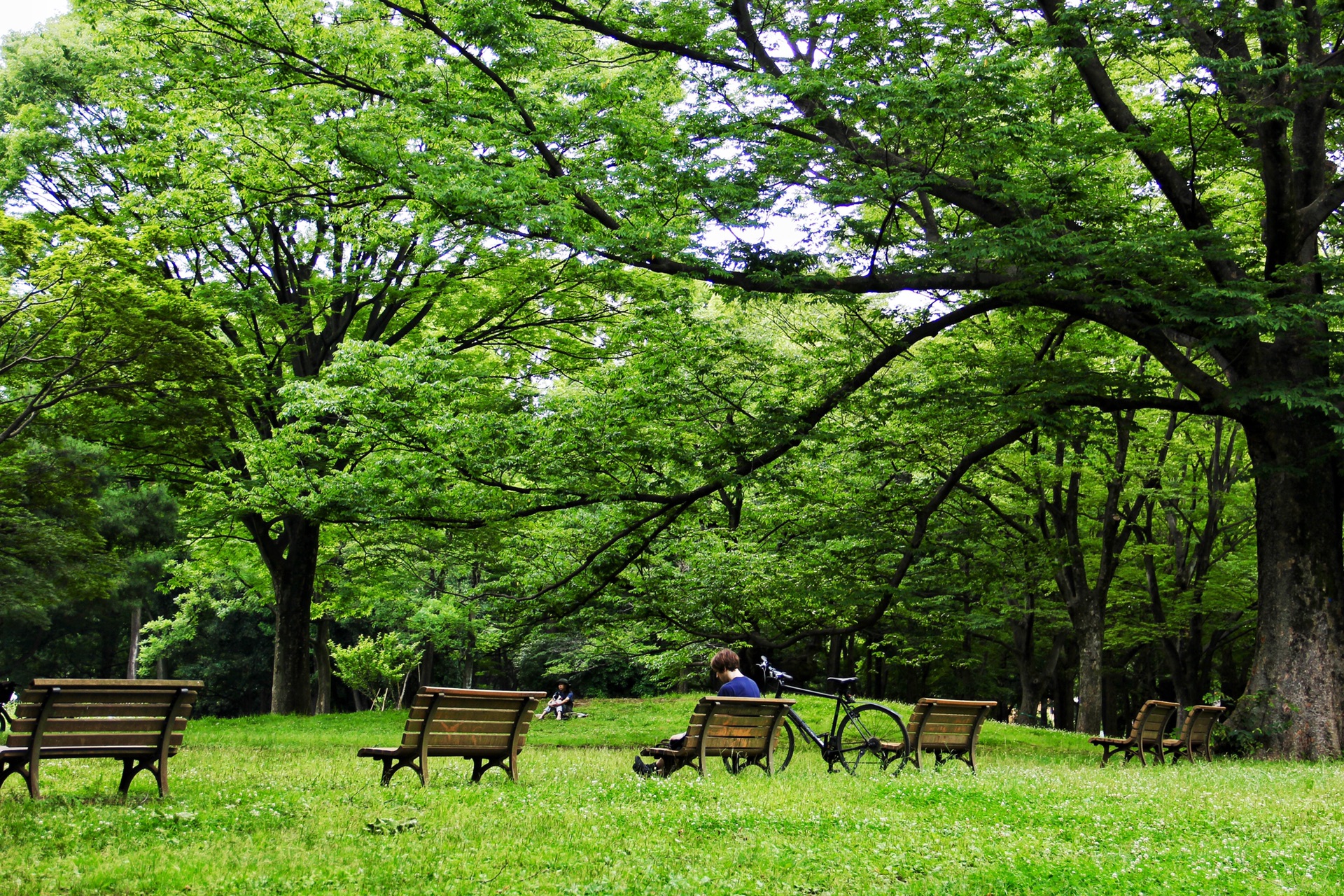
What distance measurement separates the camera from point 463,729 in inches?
309

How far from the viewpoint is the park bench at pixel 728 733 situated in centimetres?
858

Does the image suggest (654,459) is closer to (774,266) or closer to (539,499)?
(539,499)

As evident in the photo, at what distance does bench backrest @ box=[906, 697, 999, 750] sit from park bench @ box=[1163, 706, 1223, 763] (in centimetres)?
295

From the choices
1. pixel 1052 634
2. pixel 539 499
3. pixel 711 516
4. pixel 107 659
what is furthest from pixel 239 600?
pixel 1052 634

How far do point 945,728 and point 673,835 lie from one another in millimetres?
5519

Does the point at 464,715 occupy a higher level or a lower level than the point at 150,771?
higher

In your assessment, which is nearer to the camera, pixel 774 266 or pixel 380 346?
pixel 774 266

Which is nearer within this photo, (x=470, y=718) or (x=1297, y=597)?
(x=470, y=718)

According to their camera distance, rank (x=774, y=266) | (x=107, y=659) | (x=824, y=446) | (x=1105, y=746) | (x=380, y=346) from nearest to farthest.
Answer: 1. (x=774, y=266)
2. (x=1105, y=746)
3. (x=380, y=346)
4. (x=824, y=446)
5. (x=107, y=659)

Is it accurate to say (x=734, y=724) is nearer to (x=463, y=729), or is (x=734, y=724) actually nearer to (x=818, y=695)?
(x=818, y=695)

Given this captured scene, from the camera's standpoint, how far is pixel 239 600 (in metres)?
34.0

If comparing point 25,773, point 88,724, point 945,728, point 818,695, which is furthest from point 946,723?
point 25,773

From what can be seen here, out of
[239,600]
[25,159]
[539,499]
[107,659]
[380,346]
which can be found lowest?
[107,659]

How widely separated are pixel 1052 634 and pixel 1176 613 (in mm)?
10284
